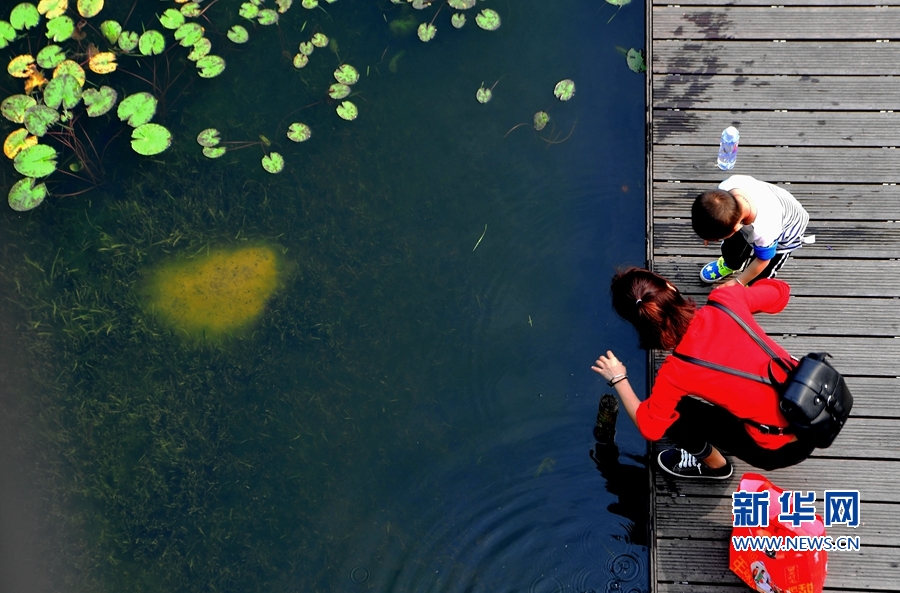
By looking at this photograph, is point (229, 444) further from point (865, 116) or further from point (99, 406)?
point (865, 116)

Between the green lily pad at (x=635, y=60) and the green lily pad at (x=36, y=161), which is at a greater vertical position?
the green lily pad at (x=635, y=60)

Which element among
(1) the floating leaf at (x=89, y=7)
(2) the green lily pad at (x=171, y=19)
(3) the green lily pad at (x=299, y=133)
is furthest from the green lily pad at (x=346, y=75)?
(1) the floating leaf at (x=89, y=7)

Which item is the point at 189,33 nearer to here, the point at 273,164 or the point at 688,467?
the point at 273,164

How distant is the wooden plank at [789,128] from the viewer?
9.93ft

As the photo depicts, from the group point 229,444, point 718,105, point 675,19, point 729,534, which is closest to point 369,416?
point 229,444

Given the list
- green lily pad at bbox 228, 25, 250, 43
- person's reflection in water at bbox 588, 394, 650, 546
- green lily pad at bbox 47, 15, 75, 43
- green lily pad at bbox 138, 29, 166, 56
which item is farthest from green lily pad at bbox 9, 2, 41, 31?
person's reflection in water at bbox 588, 394, 650, 546

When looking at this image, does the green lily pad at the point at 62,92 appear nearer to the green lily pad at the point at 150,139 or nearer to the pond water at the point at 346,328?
the pond water at the point at 346,328

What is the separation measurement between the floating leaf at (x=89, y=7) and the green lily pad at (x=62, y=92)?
15.1 inches

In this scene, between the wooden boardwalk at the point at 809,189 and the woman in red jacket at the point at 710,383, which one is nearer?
the woman in red jacket at the point at 710,383

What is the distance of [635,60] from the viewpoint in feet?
10.8

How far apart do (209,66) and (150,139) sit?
518mm

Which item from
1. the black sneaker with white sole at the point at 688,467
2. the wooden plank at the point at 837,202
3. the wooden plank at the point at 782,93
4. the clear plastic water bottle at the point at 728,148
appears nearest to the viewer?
the black sneaker with white sole at the point at 688,467

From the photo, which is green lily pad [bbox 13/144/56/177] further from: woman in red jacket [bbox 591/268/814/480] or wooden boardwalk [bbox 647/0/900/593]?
wooden boardwalk [bbox 647/0/900/593]

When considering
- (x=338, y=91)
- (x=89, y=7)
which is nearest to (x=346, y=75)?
(x=338, y=91)
